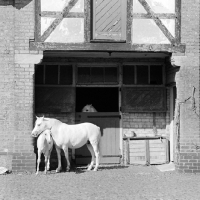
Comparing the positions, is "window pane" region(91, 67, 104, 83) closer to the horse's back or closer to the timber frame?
the horse's back

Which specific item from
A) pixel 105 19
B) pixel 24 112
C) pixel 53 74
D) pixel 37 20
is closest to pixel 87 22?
pixel 105 19

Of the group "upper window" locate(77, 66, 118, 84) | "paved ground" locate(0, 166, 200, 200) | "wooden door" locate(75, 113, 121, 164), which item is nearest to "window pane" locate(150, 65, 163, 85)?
"upper window" locate(77, 66, 118, 84)

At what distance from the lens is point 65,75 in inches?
536

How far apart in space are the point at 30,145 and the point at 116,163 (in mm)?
3301

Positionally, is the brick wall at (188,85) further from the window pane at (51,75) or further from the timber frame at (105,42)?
the window pane at (51,75)

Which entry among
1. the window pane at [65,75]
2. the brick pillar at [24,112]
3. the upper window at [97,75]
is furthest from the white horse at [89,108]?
the brick pillar at [24,112]

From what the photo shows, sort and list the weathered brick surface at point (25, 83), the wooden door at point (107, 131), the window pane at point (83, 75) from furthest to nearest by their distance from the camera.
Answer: the wooden door at point (107, 131)
the window pane at point (83, 75)
the weathered brick surface at point (25, 83)

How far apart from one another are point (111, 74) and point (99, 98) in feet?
2.93

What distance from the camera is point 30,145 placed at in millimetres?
11625

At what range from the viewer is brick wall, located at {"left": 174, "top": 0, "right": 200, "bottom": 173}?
11836 mm

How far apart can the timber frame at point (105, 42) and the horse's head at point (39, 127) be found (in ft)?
6.42

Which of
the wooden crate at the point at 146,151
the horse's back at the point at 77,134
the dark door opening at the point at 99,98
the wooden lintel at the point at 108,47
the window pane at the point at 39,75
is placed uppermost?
the wooden lintel at the point at 108,47

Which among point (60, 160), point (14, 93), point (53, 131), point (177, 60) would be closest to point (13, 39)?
point (14, 93)

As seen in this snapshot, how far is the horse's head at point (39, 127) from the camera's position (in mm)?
11492
